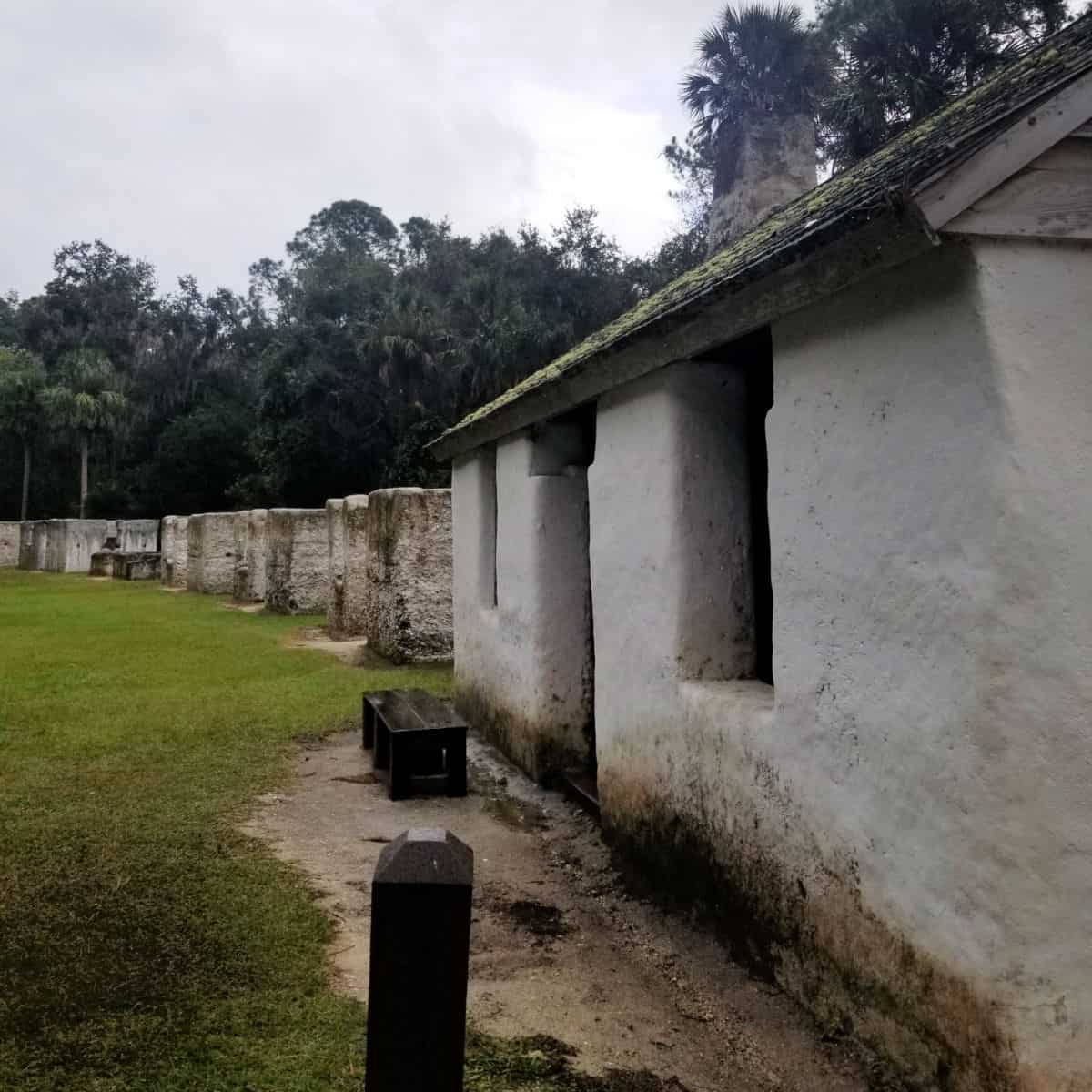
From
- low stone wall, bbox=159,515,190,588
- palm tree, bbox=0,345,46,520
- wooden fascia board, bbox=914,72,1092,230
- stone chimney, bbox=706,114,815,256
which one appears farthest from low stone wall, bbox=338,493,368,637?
palm tree, bbox=0,345,46,520

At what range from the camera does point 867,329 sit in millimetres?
3217

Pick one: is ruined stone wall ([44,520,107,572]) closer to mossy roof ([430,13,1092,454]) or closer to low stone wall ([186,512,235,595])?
low stone wall ([186,512,235,595])

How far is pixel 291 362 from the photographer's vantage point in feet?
111

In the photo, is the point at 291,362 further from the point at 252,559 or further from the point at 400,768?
the point at 400,768

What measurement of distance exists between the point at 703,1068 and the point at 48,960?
95.6 inches

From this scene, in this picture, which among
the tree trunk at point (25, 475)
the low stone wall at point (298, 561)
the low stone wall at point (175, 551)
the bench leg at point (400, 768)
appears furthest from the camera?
the tree trunk at point (25, 475)

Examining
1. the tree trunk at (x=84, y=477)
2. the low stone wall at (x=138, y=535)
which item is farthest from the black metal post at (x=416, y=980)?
the tree trunk at (x=84, y=477)

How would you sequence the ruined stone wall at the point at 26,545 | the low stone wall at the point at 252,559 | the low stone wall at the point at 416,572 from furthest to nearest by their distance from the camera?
the ruined stone wall at the point at 26,545 < the low stone wall at the point at 252,559 < the low stone wall at the point at 416,572

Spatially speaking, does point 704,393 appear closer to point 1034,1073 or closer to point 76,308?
point 1034,1073

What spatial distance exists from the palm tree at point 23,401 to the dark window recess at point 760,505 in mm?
47253

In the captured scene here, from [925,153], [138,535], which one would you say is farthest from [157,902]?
[138,535]

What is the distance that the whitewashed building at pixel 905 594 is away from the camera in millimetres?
2680

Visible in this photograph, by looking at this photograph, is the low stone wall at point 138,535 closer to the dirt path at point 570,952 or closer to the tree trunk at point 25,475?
the tree trunk at point 25,475

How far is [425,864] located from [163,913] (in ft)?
9.70
